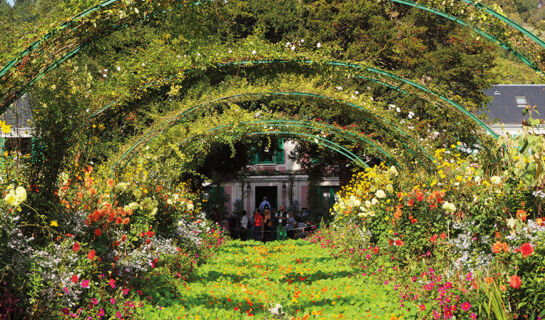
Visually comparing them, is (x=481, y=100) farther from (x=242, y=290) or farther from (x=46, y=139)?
(x=46, y=139)

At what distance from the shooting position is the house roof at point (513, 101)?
2914 centimetres

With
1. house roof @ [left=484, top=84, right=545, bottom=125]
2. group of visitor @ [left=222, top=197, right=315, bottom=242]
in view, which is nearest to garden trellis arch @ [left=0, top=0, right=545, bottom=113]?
group of visitor @ [left=222, top=197, right=315, bottom=242]

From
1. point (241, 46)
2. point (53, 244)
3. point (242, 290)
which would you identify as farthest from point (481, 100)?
point (53, 244)

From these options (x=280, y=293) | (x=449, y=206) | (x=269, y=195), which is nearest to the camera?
(x=449, y=206)

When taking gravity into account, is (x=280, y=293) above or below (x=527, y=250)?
below

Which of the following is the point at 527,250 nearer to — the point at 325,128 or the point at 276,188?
the point at 325,128

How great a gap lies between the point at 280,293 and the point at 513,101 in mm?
27344

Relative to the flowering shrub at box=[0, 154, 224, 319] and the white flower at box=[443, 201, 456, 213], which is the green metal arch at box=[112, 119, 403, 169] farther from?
the white flower at box=[443, 201, 456, 213]

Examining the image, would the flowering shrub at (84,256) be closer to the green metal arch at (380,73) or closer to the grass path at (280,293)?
the grass path at (280,293)

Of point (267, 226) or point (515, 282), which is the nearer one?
point (515, 282)

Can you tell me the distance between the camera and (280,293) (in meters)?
6.68

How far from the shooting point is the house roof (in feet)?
95.6

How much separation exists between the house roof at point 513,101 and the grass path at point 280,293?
2271 centimetres

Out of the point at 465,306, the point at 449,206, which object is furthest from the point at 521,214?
the point at 449,206
